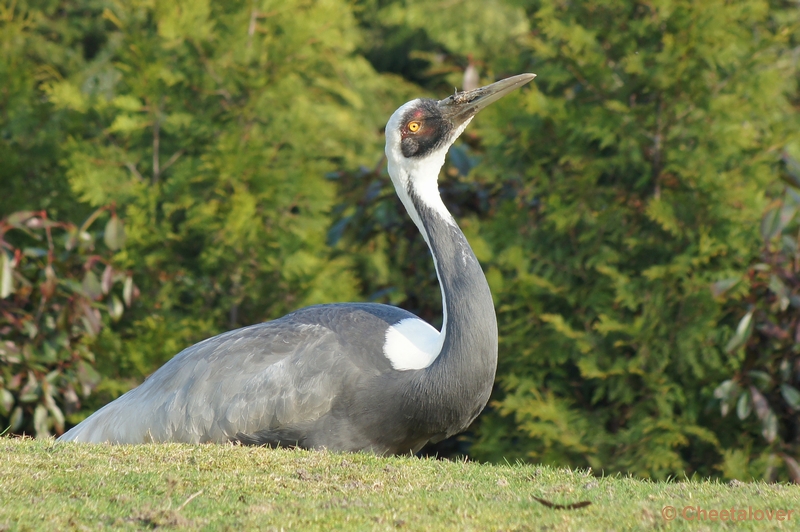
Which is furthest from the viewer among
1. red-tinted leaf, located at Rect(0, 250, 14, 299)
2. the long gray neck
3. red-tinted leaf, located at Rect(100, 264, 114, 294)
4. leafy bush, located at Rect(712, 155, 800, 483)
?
red-tinted leaf, located at Rect(100, 264, 114, 294)

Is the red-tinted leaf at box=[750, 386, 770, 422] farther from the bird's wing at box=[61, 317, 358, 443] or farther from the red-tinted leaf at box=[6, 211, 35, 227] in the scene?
the red-tinted leaf at box=[6, 211, 35, 227]

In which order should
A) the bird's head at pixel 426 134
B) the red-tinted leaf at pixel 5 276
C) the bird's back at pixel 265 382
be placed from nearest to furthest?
the bird's back at pixel 265 382 < the bird's head at pixel 426 134 < the red-tinted leaf at pixel 5 276

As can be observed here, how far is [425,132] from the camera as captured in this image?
242 inches

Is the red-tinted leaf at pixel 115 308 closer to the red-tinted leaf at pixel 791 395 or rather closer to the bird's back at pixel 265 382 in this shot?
the bird's back at pixel 265 382

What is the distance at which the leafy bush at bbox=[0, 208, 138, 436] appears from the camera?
26.9 ft

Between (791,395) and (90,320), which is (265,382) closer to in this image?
(90,320)

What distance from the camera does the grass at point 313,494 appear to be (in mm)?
3670

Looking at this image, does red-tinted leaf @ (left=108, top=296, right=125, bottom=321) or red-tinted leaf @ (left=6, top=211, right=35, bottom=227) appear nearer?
red-tinted leaf @ (left=6, top=211, right=35, bottom=227)

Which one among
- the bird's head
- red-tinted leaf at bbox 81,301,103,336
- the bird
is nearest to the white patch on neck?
the bird

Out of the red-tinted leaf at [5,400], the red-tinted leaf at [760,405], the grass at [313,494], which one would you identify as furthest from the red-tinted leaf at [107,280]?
the red-tinted leaf at [760,405]

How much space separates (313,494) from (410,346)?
5.66ft

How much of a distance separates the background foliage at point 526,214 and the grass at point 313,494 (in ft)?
10.8

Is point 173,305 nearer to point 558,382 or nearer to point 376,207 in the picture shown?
point 376,207

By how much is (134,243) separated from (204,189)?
0.88m
